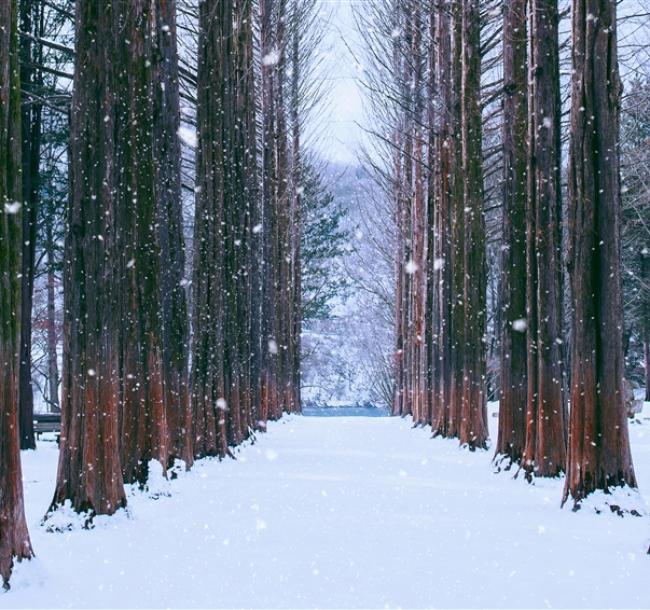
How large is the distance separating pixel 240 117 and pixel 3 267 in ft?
41.8

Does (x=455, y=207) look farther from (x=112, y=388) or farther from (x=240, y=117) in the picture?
(x=112, y=388)

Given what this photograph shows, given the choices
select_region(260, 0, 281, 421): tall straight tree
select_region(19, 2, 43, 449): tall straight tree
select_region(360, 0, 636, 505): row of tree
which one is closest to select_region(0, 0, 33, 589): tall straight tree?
select_region(360, 0, 636, 505): row of tree

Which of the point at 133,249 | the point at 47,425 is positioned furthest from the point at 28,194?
the point at 133,249

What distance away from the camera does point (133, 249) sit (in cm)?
905

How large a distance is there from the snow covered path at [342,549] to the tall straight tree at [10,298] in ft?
0.98

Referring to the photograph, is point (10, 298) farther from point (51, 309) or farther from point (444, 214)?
point (51, 309)

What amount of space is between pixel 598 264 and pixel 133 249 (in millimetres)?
4524

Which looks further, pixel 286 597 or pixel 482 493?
pixel 482 493

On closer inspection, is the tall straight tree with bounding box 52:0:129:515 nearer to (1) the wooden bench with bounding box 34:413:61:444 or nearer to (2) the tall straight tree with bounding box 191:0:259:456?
(2) the tall straight tree with bounding box 191:0:259:456

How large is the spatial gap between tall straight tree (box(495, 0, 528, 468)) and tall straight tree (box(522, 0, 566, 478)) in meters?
1.21

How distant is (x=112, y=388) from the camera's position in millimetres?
7676

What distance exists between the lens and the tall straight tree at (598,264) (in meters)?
8.13

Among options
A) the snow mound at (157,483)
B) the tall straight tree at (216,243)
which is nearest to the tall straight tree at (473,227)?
the tall straight tree at (216,243)

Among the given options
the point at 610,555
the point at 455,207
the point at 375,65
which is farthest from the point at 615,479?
the point at 375,65
